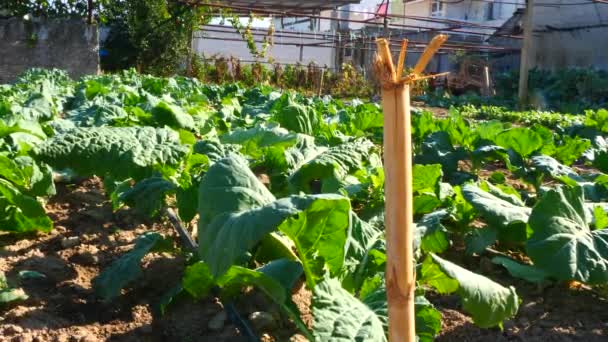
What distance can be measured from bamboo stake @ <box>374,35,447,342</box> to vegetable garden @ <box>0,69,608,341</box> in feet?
1.32

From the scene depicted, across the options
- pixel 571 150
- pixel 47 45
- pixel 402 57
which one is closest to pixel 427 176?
pixel 571 150

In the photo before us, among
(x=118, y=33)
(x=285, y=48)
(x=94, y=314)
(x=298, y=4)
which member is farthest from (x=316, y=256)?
(x=285, y=48)

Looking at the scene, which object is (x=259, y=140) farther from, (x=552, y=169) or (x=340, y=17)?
(x=340, y=17)

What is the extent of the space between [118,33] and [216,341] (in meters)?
21.7

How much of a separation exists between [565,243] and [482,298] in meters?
0.64

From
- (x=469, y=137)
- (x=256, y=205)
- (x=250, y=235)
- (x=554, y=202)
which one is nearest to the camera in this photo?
(x=250, y=235)

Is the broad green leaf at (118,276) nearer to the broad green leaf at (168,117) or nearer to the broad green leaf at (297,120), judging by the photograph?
the broad green leaf at (168,117)

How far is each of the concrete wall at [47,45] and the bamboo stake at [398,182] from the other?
17.2 metres

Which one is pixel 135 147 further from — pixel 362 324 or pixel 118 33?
pixel 118 33

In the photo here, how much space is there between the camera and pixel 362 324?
1697 mm

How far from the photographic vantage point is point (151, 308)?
223cm

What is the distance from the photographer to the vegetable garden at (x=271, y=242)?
1.87 meters

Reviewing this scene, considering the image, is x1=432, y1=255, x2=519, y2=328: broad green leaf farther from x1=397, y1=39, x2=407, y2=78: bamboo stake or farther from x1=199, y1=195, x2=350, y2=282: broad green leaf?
x1=397, y1=39, x2=407, y2=78: bamboo stake

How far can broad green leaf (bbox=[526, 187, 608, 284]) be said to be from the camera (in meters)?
2.27
